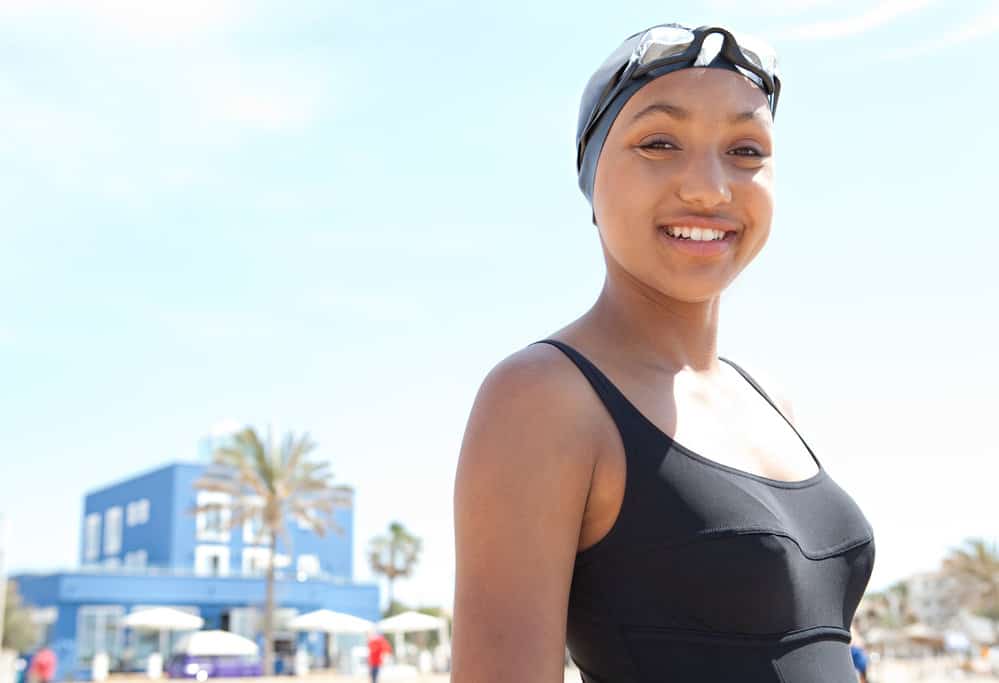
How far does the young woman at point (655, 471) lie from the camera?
131cm

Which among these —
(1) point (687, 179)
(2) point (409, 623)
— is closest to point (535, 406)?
(1) point (687, 179)

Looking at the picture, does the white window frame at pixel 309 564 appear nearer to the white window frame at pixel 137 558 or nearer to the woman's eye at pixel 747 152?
the white window frame at pixel 137 558

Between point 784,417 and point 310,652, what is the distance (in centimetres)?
4673

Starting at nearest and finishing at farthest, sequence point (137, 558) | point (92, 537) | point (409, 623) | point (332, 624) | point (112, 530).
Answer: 1. point (332, 624)
2. point (409, 623)
3. point (137, 558)
4. point (112, 530)
5. point (92, 537)

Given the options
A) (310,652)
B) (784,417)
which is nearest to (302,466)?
(310,652)

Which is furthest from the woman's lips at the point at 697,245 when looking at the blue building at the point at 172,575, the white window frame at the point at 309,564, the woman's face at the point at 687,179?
the white window frame at the point at 309,564

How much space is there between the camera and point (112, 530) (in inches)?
2128

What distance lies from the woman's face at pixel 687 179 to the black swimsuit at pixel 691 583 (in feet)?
0.69

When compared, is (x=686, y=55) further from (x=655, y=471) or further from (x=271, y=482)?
(x=271, y=482)

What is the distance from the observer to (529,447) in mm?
1316

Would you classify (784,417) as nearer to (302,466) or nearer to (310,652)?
(302,466)

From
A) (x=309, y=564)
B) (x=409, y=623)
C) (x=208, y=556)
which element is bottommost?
(x=409, y=623)

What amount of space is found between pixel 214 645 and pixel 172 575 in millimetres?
9869

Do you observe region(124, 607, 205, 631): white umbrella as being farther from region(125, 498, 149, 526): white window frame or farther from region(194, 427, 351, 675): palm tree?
region(125, 498, 149, 526): white window frame
